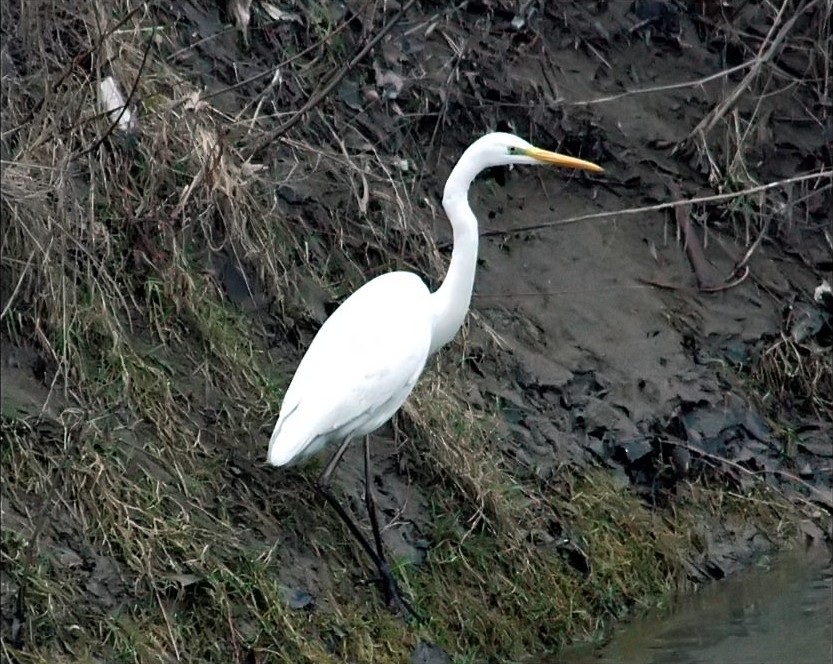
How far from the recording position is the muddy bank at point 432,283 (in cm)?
534

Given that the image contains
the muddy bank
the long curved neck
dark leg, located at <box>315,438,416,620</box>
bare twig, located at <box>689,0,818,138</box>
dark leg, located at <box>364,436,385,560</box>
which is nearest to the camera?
the muddy bank

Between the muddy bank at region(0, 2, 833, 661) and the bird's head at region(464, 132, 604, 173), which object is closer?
the muddy bank at region(0, 2, 833, 661)

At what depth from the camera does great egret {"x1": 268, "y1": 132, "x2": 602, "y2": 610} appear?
5.43 metres

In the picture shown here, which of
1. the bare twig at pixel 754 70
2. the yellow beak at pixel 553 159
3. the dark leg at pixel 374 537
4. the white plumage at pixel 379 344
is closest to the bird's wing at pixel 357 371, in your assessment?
the white plumage at pixel 379 344

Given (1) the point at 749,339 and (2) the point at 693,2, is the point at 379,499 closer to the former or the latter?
(1) the point at 749,339

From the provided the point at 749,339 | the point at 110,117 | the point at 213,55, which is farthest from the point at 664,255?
the point at 110,117

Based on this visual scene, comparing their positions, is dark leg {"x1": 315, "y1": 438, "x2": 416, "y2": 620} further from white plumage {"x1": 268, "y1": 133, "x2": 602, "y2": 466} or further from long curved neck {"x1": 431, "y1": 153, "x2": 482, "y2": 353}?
long curved neck {"x1": 431, "y1": 153, "x2": 482, "y2": 353}

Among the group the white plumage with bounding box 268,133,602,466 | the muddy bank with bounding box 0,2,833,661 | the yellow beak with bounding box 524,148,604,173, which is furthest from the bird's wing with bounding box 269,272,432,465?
the yellow beak with bounding box 524,148,604,173

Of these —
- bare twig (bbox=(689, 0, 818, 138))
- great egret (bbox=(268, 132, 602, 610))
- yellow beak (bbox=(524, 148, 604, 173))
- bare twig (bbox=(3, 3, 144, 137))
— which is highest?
bare twig (bbox=(3, 3, 144, 137))

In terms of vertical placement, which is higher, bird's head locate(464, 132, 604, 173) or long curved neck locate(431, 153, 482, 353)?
bird's head locate(464, 132, 604, 173)

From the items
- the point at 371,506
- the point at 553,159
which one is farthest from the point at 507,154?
the point at 371,506

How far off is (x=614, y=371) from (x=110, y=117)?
2.44 metres

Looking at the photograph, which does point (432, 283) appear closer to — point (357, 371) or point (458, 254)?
point (458, 254)

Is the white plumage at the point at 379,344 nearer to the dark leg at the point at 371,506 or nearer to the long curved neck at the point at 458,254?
the long curved neck at the point at 458,254
